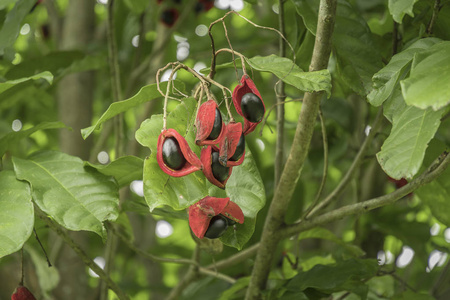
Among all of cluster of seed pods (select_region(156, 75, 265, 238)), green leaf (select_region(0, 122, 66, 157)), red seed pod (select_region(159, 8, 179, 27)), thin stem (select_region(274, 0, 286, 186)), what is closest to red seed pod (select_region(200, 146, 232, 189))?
cluster of seed pods (select_region(156, 75, 265, 238))

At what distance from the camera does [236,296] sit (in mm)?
1557

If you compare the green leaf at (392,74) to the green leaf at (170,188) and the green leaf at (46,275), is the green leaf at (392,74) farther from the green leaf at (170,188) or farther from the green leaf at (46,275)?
the green leaf at (46,275)

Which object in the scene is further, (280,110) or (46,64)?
(46,64)

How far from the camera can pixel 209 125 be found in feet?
2.80

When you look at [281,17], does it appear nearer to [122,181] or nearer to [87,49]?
[122,181]

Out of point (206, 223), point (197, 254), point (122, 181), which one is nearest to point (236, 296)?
point (197, 254)

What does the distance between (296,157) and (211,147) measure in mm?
278

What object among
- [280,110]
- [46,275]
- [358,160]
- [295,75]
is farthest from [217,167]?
[46,275]

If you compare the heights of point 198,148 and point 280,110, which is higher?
point 198,148

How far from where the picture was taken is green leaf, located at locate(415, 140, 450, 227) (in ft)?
4.19

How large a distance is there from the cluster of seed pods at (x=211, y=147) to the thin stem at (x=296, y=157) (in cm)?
15

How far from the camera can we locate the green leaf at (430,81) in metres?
0.76

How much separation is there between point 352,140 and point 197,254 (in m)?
0.69

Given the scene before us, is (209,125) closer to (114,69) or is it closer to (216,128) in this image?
(216,128)
